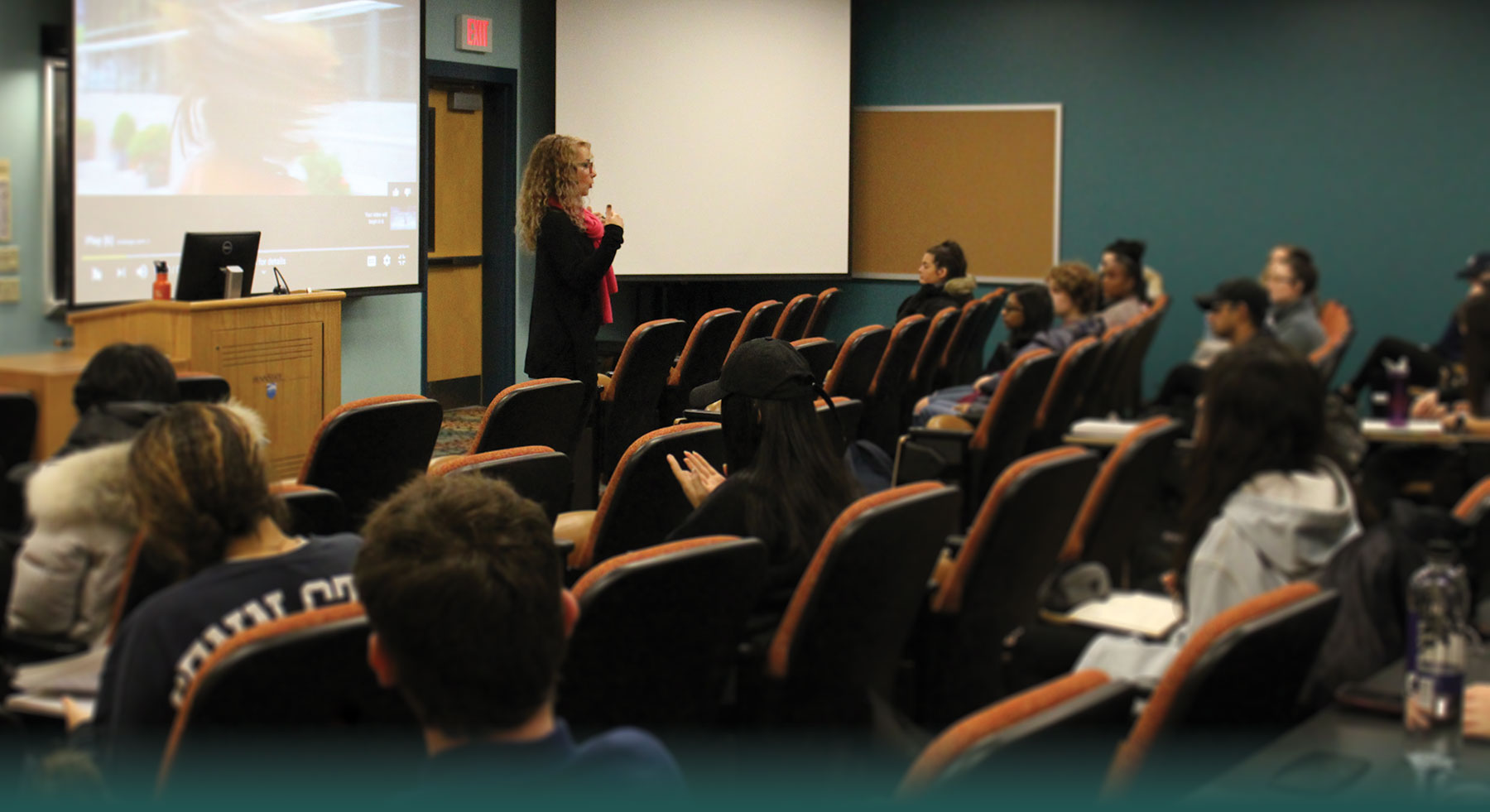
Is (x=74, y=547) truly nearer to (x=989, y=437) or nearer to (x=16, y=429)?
(x=16, y=429)

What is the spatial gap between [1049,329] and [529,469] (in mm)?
3763

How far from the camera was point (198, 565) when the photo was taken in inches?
75.4

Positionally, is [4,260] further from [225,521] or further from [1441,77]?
[1441,77]

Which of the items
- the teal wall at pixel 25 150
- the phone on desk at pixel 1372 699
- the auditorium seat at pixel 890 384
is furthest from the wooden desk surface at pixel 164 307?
the phone on desk at pixel 1372 699

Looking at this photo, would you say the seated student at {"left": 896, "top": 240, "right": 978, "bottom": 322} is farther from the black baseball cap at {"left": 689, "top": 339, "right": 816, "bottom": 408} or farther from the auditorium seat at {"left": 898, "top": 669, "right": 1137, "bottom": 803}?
the auditorium seat at {"left": 898, "top": 669, "right": 1137, "bottom": 803}

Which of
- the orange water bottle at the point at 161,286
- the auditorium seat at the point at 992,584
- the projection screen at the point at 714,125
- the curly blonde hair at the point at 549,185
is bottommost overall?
the auditorium seat at the point at 992,584

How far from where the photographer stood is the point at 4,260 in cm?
518

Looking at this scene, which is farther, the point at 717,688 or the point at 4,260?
the point at 4,260

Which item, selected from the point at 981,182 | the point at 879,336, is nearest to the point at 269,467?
the point at 879,336

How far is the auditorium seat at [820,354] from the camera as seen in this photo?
531cm

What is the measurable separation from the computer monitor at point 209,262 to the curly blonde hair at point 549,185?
44.9 inches

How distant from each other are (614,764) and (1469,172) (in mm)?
9408

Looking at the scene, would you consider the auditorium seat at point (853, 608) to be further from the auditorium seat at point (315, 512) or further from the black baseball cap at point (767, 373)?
the auditorium seat at point (315, 512)

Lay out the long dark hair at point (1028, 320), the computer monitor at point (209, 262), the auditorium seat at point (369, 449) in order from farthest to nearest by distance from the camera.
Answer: the long dark hair at point (1028, 320) → the computer monitor at point (209, 262) → the auditorium seat at point (369, 449)
